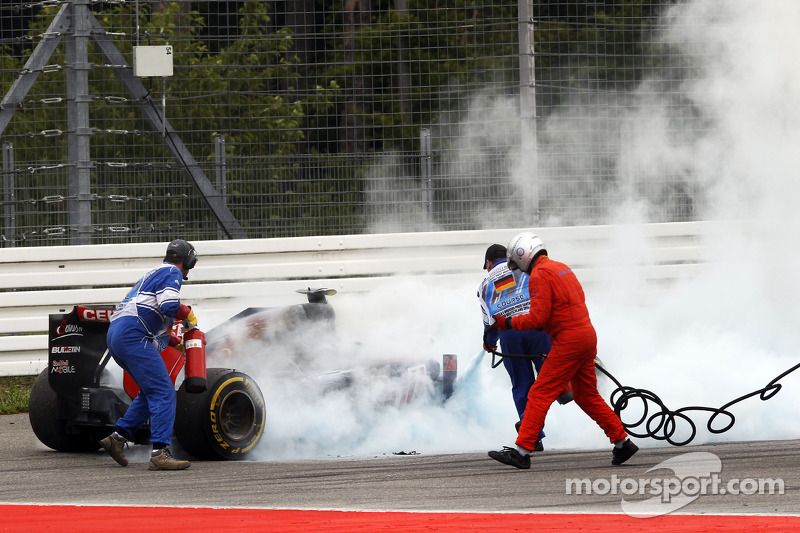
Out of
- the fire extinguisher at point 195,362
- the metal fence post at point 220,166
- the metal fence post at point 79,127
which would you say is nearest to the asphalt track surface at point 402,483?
the fire extinguisher at point 195,362

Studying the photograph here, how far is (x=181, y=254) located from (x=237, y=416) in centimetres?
118

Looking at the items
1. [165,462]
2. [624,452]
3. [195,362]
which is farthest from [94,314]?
[624,452]

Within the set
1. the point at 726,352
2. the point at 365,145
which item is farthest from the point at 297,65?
the point at 726,352

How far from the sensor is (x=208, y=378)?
822 cm

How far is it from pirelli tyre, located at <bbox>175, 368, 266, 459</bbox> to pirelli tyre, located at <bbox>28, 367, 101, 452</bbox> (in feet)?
3.18

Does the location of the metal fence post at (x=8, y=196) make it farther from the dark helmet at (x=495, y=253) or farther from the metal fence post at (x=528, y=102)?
the dark helmet at (x=495, y=253)

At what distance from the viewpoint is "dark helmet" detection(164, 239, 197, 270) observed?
8.21 metres

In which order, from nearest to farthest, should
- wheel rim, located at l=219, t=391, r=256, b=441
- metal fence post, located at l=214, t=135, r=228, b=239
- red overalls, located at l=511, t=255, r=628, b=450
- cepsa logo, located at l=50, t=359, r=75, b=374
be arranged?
red overalls, located at l=511, t=255, r=628, b=450, wheel rim, located at l=219, t=391, r=256, b=441, cepsa logo, located at l=50, t=359, r=75, b=374, metal fence post, located at l=214, t=135, r=228, b=239

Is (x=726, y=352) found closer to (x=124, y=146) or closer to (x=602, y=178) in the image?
(x=602, y=178)

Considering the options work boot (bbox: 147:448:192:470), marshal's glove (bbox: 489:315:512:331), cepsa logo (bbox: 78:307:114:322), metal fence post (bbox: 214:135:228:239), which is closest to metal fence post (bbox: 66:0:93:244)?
metal fence post (bbox: 214:135:228:239)

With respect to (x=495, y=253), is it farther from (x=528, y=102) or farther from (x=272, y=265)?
→ (x=272, y=265)

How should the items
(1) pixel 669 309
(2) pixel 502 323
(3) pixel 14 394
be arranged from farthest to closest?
1. (1) pixel 669 309
2. (3) pixel 14 394
3. (2) pixel 502 323

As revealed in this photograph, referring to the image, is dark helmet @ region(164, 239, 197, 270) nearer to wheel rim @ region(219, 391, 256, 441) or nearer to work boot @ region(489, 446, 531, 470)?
wheel rim @ region(219, 391, 256, 441)

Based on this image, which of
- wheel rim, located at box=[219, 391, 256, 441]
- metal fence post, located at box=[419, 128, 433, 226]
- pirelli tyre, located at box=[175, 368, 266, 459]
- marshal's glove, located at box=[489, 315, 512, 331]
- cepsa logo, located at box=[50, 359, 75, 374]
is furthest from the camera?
metal fence post, located at box=[419, 128, 433, 226]
